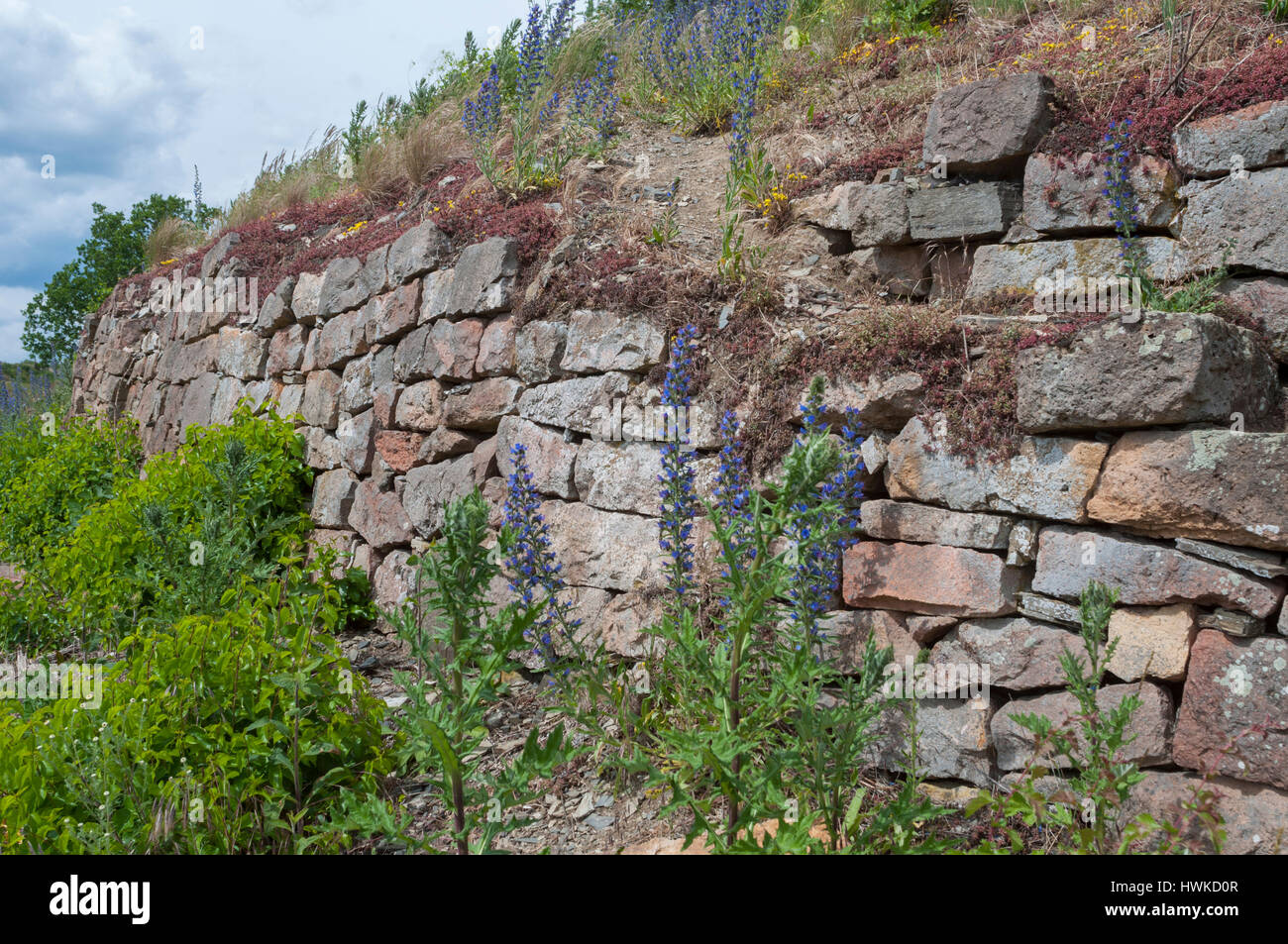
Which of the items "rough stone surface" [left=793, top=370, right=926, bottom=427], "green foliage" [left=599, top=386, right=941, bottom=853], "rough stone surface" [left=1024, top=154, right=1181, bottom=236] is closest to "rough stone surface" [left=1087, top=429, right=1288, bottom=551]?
"rough stone surface" [left=793, top=370, right=926, bottom=427]

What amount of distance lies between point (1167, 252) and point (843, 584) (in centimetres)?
189

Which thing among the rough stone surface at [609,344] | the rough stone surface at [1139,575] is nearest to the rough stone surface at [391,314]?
the rough stone surface at [609,344]

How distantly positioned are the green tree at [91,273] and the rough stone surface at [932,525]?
54.5 ft

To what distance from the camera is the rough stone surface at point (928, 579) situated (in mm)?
3193

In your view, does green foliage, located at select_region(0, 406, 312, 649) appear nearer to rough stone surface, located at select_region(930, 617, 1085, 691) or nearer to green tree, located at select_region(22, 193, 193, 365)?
rough stone surface, located at select_region(930, 617, 1085, 691)

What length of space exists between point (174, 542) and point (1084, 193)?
488cm

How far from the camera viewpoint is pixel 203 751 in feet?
10.6

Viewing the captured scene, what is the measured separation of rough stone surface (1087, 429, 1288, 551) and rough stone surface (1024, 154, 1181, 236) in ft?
3.92

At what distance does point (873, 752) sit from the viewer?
334 cm

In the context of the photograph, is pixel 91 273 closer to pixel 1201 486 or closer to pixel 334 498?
pixel 334 498

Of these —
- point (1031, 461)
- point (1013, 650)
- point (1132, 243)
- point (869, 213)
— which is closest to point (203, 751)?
point (1013, 650)

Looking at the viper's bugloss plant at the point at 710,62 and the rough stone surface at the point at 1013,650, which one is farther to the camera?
the viper's bugloss plant at the point at 710,62

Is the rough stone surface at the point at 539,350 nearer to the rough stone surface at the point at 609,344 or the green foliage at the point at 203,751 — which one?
the rough stone surface at the point at 609,344
